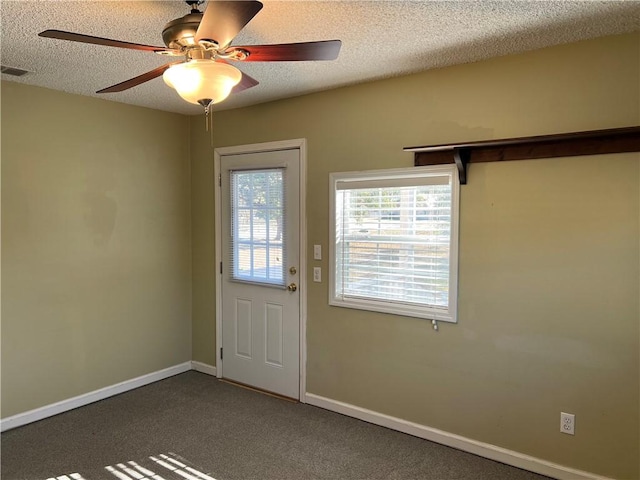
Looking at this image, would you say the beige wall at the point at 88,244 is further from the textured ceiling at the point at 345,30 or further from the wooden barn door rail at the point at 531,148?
the wooden barn door rail at the point at 531,148

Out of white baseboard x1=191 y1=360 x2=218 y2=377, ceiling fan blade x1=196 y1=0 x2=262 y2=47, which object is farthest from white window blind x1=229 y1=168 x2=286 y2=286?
ceiling fan blade x1=196 y1=0 x2=262 y2=47

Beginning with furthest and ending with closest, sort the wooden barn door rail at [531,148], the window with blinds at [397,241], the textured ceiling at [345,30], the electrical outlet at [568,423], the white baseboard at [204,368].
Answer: the white baseboard at [204,368]
the window with blinds at [397,241]
the electrical outlet at [568,423]
the wooden barn door rail at [531,148]
the textured ceiling at [345,30]

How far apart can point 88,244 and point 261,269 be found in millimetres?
1353

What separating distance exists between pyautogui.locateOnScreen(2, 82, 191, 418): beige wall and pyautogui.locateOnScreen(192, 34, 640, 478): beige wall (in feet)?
5.21

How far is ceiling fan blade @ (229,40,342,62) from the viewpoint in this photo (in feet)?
5.36

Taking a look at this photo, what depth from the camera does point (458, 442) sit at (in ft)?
9.35

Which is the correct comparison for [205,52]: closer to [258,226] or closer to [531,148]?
[531,148]

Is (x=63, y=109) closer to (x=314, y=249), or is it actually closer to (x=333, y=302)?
(x=314, y=249)

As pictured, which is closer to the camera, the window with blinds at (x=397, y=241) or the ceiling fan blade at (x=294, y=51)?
the ceiling fan blade at (x=294, y=51)

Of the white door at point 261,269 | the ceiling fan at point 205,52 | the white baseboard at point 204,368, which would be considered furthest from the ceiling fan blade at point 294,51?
the white baseboard at point 204,368

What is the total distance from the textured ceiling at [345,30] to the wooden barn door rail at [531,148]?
1.66 feet

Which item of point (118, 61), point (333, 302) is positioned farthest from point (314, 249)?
point (118, 61)

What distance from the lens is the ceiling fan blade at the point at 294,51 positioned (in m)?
1.63

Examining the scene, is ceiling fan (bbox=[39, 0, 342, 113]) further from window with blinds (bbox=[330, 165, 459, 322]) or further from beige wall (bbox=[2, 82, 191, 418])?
beige wall (bbox=[2, 82, 191, 418])
